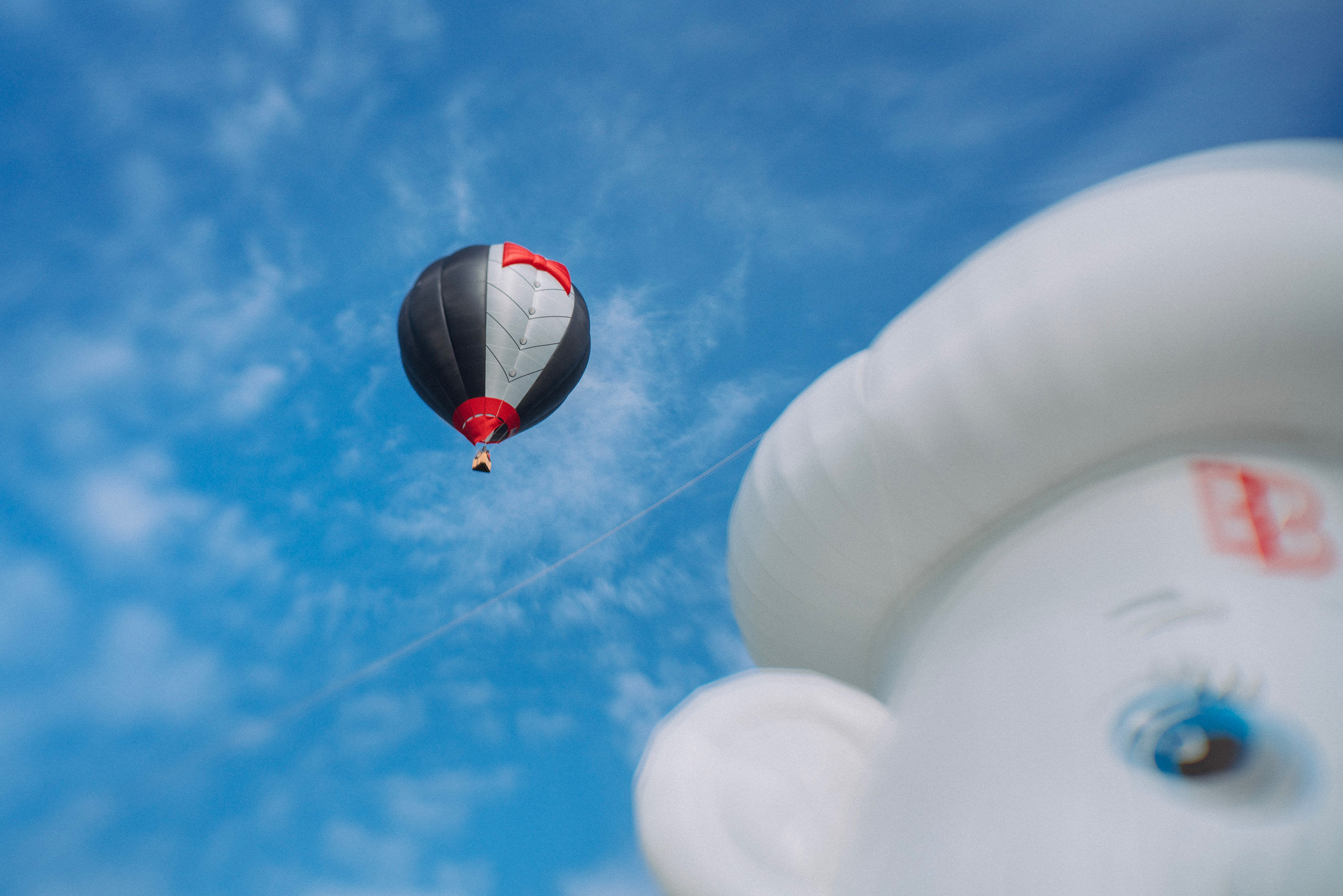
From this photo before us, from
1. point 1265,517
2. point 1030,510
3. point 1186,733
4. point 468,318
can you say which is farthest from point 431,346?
point 1186,733

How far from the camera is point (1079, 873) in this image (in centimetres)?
193

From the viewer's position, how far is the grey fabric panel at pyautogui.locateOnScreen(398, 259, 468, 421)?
10180mm

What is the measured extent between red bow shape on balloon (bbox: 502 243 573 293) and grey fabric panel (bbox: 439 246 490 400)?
0.32 m

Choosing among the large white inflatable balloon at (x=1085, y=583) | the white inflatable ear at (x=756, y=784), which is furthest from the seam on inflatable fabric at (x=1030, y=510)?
the white inflatable ear at (x=756, y=784)

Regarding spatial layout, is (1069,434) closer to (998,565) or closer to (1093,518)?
(1093,518)

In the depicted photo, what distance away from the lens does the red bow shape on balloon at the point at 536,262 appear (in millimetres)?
10477

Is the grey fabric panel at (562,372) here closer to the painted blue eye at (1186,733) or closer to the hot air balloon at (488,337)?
the hot air balloon at (488,337)

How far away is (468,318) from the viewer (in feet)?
33.0

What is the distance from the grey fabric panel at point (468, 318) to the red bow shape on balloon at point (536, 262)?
1.04 ft

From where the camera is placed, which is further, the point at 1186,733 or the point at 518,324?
the point at 518,324

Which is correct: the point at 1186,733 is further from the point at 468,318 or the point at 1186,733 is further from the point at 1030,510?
the point at 468,318

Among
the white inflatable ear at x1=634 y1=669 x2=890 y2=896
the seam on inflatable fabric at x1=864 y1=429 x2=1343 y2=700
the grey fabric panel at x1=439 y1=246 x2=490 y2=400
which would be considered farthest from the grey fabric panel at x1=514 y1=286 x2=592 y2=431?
the white inflatable ear at x1=634 y1=669 x2=890 y2=896

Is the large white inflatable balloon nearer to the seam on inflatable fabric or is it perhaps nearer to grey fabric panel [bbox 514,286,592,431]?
the seam on inflatable fabric

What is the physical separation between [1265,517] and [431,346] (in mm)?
9115
